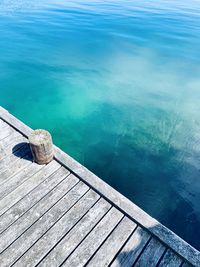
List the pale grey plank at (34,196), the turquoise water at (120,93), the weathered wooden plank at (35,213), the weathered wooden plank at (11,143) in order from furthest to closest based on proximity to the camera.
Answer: the turquoise water at (120,93), the weathered wooden plank at (11,143), the pale grey plank at (34,196), the weathered wooden plank at (35,213)

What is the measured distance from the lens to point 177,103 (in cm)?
1044

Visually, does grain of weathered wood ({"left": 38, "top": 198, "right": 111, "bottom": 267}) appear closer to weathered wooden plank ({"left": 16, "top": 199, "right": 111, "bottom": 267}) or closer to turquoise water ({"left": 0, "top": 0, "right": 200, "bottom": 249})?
weathered wooden plank ({"left": 16, "top": 199, "right": 111, "bottom": 267})

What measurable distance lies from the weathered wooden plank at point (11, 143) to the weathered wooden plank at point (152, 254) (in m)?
3.70

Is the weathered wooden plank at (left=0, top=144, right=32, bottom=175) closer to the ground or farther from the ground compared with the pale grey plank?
farther from the ground

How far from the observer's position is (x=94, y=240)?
3869 millimetres

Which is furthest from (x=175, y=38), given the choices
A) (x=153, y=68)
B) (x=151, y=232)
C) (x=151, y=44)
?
(x=151, y=232)

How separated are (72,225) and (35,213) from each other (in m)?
0.76

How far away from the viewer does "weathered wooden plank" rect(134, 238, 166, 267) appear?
11.9 ft

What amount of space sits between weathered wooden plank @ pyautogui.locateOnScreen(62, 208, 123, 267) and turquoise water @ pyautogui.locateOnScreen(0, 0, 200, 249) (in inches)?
88.9

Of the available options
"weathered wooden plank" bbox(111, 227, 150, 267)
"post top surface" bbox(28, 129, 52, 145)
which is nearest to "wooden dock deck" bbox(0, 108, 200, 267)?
"weathered wooden plank" bbox(111, 227, 150, 267)

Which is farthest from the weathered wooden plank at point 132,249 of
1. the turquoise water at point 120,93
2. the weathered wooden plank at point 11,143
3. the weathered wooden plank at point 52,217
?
the weathered wooden plank at point 11,143

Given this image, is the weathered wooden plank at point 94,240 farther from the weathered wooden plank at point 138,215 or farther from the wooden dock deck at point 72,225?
the weathered wooden plank at point 138,215

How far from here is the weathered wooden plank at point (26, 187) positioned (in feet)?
14.2

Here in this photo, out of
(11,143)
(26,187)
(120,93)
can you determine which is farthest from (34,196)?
Result: (120,93)
